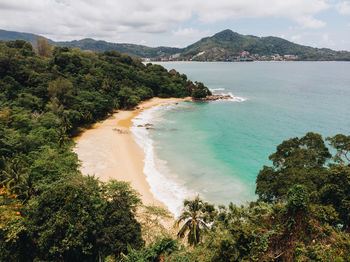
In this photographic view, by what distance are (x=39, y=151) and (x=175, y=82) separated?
199 feet

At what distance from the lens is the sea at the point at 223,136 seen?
2491 centimetres

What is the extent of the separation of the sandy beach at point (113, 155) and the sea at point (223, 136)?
1.42 meters

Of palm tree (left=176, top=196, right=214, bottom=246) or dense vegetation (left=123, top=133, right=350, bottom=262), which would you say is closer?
dense vegetation (left=123, top=133, right=350, bottom=262)

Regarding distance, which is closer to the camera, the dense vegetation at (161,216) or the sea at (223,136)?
the dense vegetation at (161,216)

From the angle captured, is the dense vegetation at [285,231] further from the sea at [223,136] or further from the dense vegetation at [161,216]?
the sea at [223,136]

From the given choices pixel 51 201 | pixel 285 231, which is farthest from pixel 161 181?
pixel 285 231

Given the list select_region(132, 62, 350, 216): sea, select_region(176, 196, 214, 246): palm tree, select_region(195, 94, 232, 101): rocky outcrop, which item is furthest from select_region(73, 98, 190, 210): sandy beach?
select_region(195, 94, 232, 101): rocky outcrop

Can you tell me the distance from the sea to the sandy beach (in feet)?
4.64

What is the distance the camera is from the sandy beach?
24625 millimetres

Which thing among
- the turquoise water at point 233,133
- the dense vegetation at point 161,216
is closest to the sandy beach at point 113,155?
the turquoise water at point 233,133

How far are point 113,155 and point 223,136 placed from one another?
23188mm

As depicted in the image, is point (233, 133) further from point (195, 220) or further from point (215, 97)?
point (215, 97)

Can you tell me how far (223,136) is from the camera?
137ft

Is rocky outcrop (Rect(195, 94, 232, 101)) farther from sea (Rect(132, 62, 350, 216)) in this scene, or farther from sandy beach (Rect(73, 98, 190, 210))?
sandy beach (Rect(73, 98, 190, 210))
